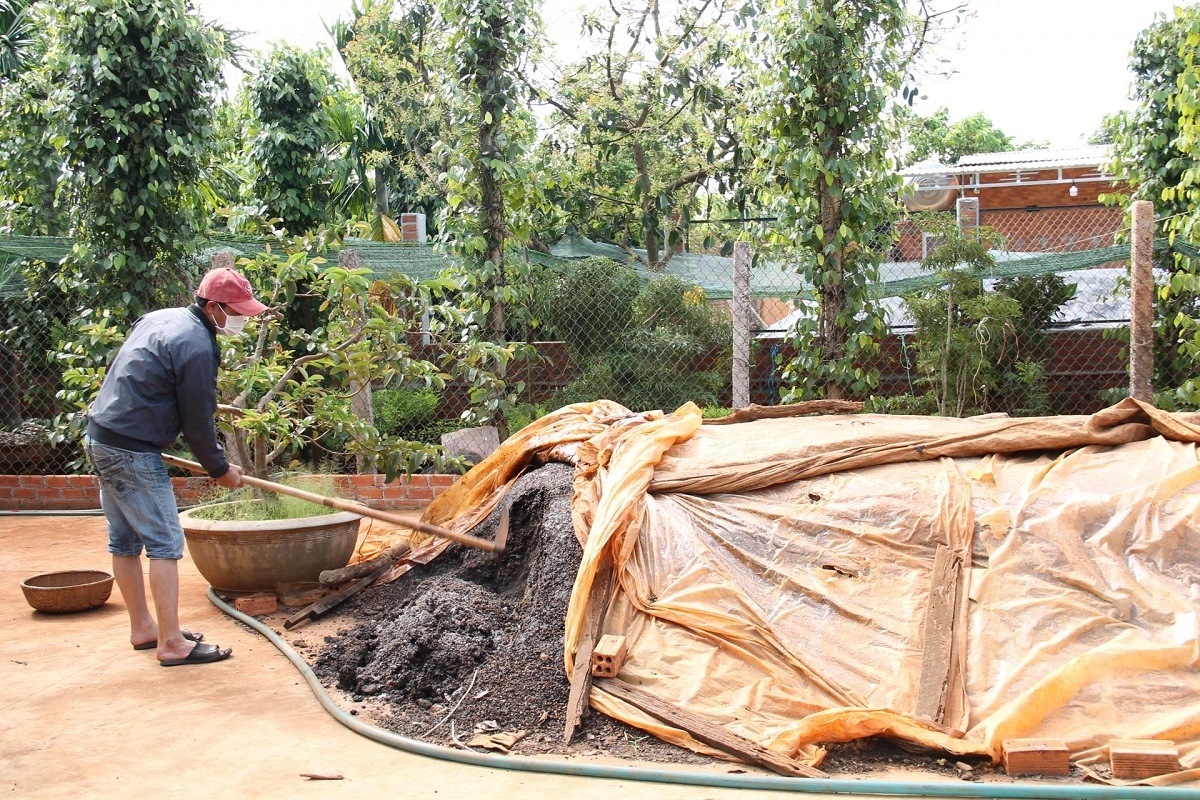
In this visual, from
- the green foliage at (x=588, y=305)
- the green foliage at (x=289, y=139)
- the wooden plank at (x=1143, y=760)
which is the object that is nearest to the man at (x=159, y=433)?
the wooden plank at (x=1143, y=760)

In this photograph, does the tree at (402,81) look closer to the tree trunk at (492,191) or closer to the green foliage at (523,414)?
the tree trunk at (492,191)

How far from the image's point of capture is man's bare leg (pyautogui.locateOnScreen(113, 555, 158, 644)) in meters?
4.32

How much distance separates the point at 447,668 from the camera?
12.4 feet

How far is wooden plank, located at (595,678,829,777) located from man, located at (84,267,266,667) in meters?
1.91

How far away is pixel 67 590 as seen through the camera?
490 cm

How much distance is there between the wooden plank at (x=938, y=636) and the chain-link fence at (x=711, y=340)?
3.37 meters

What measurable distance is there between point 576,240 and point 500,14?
5.13m

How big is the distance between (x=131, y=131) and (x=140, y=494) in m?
4.21

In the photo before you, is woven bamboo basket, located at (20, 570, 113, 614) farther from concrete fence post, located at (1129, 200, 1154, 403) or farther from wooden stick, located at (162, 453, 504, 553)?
concrete fence post, located at (1129, 200, 1154, 403)

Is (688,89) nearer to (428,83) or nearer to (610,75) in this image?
(610,75)

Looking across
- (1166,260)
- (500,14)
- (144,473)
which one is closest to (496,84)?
(500,14)

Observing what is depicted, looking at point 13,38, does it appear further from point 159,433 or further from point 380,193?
point 159,433

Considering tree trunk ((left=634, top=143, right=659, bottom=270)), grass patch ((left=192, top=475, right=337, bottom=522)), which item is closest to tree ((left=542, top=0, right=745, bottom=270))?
tree trunk ((left=634, top=143, right=659, bottom=270))

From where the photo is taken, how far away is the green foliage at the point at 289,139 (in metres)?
9.73
